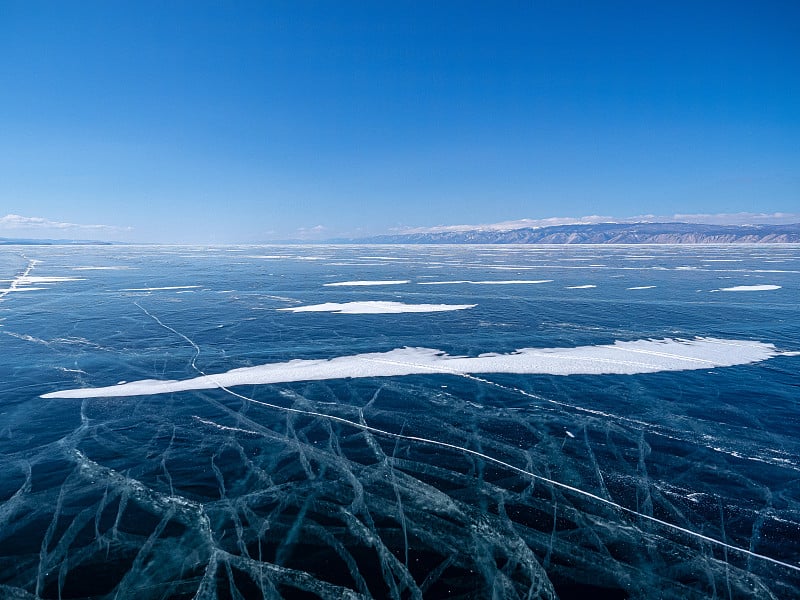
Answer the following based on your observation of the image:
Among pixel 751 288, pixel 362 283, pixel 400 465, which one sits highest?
pixel 400 465

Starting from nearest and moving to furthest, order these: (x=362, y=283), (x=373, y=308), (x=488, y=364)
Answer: (x=488, y=364) → (x=373, y=308) → (x=362, y=283)

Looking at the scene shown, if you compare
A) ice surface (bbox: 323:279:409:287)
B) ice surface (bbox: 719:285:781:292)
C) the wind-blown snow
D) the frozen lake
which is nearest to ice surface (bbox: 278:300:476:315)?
the frozen lake

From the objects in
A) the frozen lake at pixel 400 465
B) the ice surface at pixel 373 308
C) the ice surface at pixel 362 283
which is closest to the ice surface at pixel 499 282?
the ice surface at pixel 362 283

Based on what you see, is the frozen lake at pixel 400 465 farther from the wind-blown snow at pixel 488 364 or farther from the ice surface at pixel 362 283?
the ice surface at pixel 362 283

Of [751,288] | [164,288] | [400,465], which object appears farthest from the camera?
[164,288]

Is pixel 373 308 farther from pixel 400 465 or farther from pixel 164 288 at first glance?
pixel 164 288

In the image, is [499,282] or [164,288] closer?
[164,288]

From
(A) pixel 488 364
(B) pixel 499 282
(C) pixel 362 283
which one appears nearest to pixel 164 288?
(C) pixel 362 283
